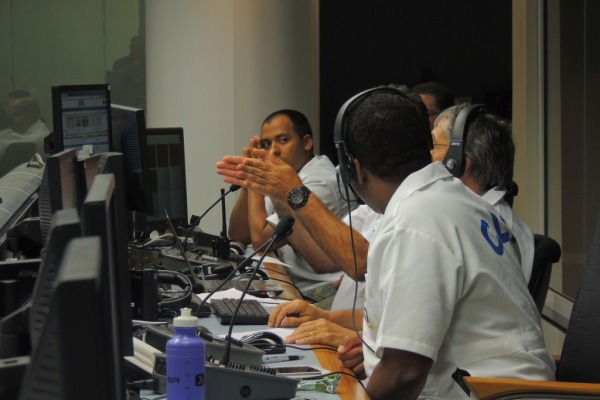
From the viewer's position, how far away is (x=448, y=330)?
5.90ft

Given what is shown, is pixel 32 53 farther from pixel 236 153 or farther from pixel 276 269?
pixel 276 269

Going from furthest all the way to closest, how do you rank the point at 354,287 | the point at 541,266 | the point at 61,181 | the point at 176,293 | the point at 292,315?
the point at 354,287 → the point at 176,293 → the point at 292,315 → the point at 541,266 → the point at 61,181

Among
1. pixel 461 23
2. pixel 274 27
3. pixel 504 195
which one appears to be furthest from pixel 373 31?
pixel 504 195

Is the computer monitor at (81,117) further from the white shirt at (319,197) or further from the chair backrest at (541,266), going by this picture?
the chair backrest at (541,266)

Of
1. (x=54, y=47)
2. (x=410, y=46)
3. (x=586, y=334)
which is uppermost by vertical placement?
(x=410, y=46)

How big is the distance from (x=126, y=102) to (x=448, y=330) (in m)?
4.59

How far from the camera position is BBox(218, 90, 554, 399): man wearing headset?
170cm

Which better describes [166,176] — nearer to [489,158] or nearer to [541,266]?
[489,158]

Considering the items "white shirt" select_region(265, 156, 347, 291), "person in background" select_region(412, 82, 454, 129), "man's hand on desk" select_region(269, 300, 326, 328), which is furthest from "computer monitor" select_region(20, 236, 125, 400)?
"person in background" select_region(412, 82, 454, 129)

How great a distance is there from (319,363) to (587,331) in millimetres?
563

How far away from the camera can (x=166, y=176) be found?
4.17 m

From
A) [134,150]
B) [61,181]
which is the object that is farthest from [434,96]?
[61,181]

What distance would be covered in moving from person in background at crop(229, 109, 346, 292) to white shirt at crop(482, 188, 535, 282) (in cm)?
97

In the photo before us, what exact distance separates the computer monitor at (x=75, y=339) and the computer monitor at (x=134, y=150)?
7.20ft
